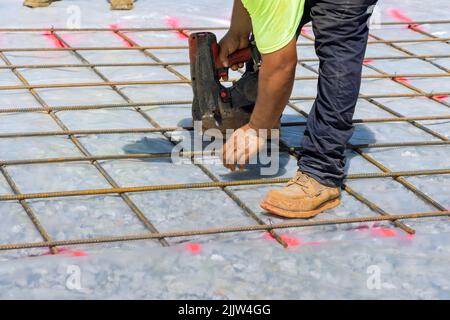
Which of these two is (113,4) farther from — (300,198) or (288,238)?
(288,238)

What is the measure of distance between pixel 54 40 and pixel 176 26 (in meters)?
0.72

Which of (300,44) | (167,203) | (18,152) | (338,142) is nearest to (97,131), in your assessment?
(18,152)

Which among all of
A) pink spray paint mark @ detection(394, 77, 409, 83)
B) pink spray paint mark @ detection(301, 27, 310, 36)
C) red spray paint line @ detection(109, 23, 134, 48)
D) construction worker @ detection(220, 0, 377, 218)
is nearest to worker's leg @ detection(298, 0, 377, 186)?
construction worker @ detection(220, 0, 377, 218)

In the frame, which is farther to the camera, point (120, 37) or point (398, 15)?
point (398, 15)

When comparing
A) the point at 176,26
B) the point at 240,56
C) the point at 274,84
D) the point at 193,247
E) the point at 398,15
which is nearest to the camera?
the point at 193,247

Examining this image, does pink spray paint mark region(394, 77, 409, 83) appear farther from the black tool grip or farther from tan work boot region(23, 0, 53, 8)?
tan work boot region(23, 0, 53, 8)

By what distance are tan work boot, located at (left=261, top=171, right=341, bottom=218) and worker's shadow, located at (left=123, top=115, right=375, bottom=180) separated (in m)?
0.27

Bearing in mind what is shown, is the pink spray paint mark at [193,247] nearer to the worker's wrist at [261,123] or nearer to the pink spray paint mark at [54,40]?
the worker's wrist at [261,123]

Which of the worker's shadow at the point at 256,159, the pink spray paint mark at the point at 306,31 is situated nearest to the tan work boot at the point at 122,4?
the pink spray paint mark at the point at 306,31

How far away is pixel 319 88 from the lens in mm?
2689

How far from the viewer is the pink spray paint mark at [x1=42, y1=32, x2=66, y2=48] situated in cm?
434

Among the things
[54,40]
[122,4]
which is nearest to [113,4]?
[122,4]

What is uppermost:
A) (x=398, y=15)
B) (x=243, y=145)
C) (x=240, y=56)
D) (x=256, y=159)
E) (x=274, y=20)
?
(x=274, y=20)
